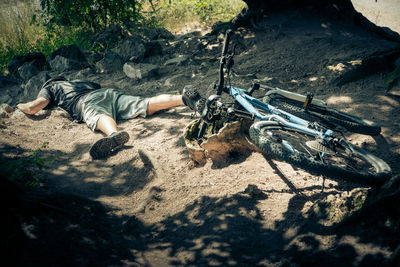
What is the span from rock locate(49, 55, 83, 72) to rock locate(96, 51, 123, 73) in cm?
74

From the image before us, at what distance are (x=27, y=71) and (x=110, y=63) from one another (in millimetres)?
2441

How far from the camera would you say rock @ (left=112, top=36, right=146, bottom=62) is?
686 centimetres

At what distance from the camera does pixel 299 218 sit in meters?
2.08

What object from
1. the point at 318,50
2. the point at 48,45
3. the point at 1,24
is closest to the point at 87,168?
the point at 318,50

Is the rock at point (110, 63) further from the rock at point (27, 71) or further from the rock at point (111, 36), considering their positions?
the rock at point (27, 71)

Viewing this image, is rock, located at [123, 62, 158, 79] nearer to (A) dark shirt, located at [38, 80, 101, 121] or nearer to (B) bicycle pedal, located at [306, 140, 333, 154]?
(A) dark shirt, located at [38, 80, 101, 121]

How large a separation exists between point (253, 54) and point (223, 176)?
4.12 metres

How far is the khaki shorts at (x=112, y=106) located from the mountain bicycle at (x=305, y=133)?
1.61 meters

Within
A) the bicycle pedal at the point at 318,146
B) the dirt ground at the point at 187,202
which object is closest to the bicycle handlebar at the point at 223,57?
the dirt ground at the point at 187,202

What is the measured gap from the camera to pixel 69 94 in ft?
15.2

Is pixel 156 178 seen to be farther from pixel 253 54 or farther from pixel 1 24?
pixel 1 24

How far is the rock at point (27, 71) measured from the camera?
7.18 m

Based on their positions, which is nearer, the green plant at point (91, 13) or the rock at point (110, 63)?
the rock at point (110, 63)

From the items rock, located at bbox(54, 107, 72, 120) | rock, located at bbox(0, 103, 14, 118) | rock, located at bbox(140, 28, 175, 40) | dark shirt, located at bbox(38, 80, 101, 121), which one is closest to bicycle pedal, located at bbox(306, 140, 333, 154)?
dark shirt, located at bbox(38, 80, 101, 121)
